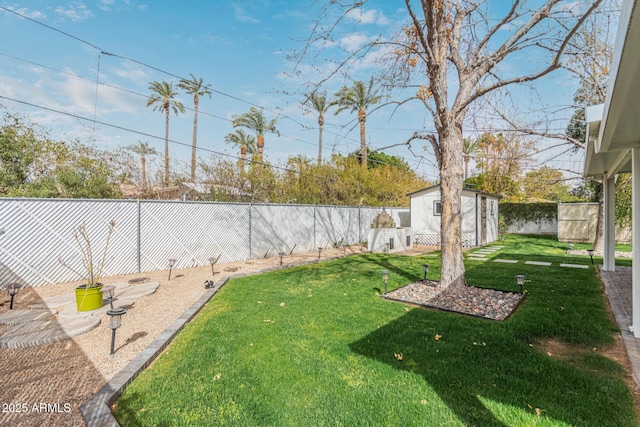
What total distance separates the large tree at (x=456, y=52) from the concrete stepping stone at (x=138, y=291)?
579cm

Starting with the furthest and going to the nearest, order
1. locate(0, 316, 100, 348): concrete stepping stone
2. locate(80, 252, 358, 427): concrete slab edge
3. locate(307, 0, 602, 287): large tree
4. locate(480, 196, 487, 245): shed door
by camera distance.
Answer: locate(480, 196, 487, 245): shed door < locate(307, 0, 602, 287): large tree < locate(0, 316, 100, 348): concrete stepping stone < locate(80, 252, 358, 427): concrete slab edge

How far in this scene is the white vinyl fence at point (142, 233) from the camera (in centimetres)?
620

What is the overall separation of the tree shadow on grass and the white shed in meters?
10.9

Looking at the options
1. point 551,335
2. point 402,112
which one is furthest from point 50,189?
point 551,335

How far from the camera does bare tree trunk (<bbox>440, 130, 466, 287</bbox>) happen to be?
19.1 feet

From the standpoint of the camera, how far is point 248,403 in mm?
2451

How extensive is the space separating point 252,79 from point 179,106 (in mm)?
15976

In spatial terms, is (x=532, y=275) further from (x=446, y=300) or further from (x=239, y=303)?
(x=239, y=303)

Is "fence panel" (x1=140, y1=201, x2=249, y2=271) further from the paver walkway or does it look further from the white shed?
the paver walkway

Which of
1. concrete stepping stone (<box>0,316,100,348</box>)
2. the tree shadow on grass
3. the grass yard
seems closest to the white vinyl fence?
concrete stepping stone (<box>0,316,100,348</box>)

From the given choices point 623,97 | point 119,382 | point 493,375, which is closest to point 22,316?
point 119,382

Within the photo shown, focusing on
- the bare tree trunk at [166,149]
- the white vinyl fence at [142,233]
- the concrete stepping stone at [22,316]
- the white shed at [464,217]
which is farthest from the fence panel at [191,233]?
the white shed at [464,217]

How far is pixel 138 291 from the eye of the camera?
6.02 m

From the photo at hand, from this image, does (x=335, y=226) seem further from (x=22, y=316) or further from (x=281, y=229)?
(x=22, y=316)
